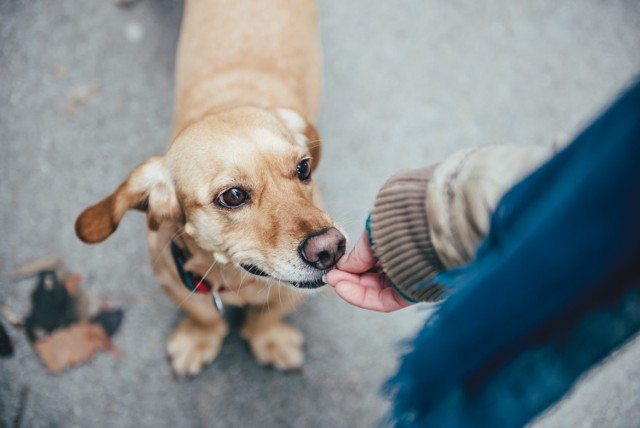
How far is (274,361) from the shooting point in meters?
2.15

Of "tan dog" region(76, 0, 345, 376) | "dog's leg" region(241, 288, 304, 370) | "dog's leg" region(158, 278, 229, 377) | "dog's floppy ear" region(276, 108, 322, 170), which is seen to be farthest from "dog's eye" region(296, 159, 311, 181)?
"dog's leg" region(158, 278, 229, 377)

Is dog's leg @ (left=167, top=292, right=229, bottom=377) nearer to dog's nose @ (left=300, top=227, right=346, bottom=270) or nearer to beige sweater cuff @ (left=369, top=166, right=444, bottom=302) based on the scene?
dog's nose @ (left=300, top=227, right=346, bottom=270)

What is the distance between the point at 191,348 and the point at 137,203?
0.85 meters

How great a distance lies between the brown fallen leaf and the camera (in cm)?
208

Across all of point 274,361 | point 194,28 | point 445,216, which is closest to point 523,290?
point 445,216

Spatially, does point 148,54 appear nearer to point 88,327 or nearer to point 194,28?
point 194,28

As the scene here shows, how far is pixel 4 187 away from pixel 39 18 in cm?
96

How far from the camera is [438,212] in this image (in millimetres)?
1170

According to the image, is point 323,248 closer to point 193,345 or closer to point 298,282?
point 298,282

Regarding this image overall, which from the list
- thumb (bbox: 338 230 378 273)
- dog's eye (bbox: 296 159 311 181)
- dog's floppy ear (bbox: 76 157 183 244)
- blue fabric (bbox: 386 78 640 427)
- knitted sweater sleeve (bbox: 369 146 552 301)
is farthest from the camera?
dog's eye (bbox: 296 159 311 181)

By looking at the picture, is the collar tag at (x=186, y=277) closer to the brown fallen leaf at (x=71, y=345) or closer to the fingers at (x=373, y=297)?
the fingers at (x=373, y=297)

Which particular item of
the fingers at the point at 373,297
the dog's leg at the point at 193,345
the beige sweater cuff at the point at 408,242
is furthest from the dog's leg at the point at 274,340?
the beige sweater cuff at the point at 408,242

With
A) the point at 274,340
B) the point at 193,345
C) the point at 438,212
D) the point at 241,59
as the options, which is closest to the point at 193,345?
the point at 193,345

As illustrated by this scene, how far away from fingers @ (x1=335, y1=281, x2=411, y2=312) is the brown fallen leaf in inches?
53.9
